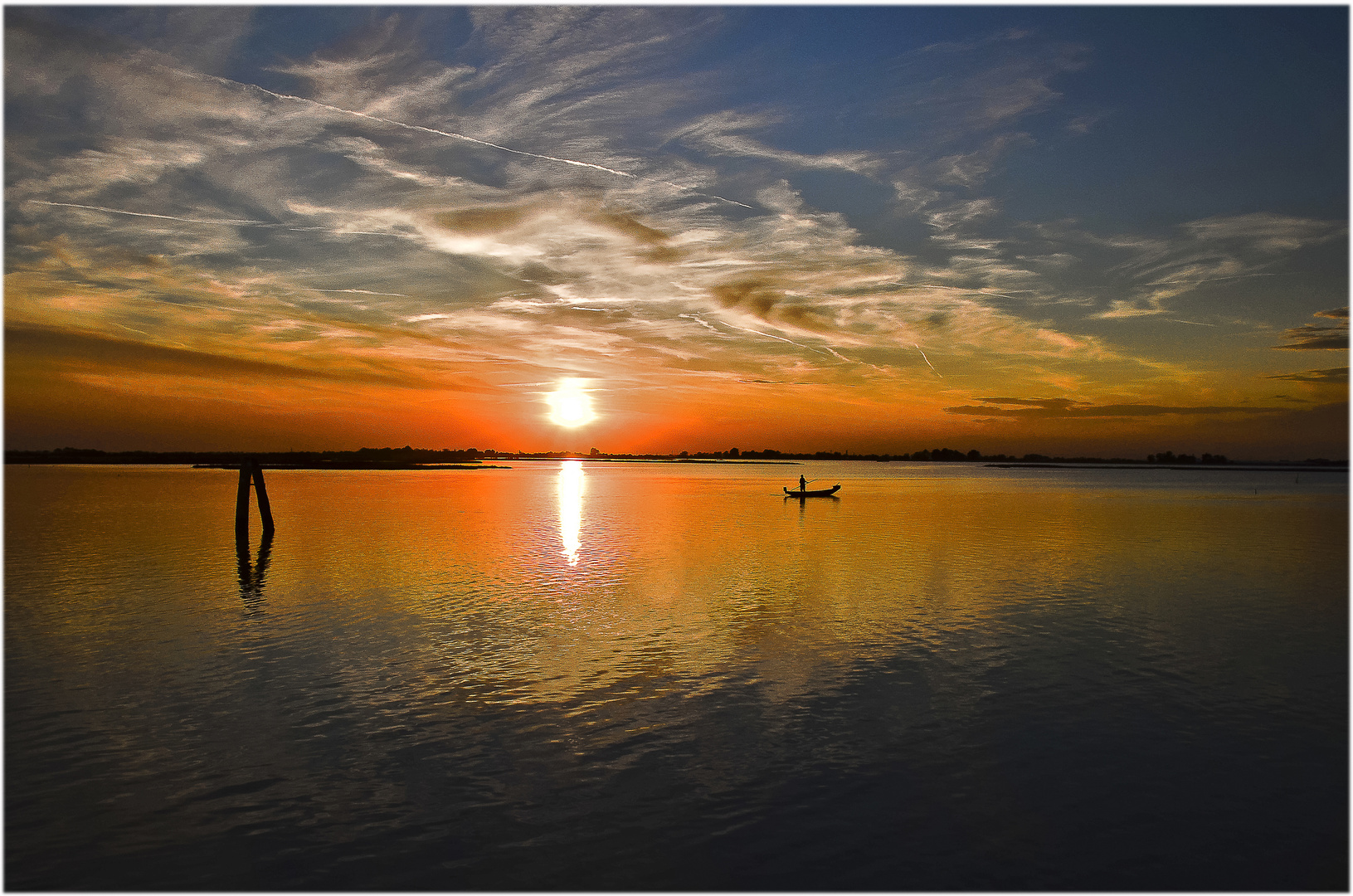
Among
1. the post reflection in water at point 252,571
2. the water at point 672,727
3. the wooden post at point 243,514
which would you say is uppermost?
the wooden post at point 243,514

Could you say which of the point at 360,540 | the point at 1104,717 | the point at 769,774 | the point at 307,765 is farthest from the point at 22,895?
the point at 360,540

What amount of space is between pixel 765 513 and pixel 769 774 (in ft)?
135

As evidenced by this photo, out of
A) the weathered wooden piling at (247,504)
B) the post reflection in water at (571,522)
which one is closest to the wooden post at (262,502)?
the weathered wooden piling at (247,504)

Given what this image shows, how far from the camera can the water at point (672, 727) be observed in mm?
8062

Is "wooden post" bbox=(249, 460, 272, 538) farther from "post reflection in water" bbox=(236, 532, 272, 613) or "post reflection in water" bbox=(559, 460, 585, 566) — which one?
"post reflection in water" bbox=(559, 460, 585, 566)

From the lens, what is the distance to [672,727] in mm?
11469

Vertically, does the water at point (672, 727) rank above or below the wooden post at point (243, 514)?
below

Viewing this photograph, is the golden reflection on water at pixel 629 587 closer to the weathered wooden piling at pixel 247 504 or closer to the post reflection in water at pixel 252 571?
the post reflection in water at pixel 252 571

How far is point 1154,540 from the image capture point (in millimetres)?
35625

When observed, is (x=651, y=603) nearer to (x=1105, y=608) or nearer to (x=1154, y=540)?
(x=1105, y=608)

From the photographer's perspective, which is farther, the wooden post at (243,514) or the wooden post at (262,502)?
the wooden post at (262,502)

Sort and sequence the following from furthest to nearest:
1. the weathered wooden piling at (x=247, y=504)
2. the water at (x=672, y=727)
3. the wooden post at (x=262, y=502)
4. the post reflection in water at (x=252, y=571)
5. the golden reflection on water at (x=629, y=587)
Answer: the wooden post at (x=262, y=502) < the weathered wooden piling at (x=247, y=504) < the post reflection in water at (x=252, y=571) < the golden reflection on water at (x=629, y=587) < the water at (x=672, y=727)

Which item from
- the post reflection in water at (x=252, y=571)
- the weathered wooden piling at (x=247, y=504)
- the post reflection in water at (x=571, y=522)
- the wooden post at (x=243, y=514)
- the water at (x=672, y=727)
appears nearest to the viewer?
the water at (x=672, y=727)

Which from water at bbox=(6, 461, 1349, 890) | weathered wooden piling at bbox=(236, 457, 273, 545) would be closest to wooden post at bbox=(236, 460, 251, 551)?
weathered wooden piling at bbox=(236, 457, 273, 545)
